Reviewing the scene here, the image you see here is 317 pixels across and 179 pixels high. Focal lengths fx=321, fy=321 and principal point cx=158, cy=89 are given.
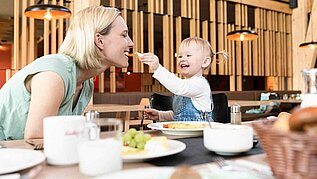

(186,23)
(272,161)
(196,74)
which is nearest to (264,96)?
(186,23)

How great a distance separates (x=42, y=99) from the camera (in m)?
1.25

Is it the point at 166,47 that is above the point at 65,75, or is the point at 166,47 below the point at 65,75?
above

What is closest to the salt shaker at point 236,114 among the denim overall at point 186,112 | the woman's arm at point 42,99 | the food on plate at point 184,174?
the denim overall at point 186,112

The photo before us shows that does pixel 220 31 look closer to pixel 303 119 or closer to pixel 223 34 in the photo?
pixel 223 34

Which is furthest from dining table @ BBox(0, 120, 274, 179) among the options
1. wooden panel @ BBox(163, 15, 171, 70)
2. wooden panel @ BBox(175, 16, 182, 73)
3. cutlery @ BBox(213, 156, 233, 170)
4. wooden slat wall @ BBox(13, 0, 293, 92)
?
wooden panel @ BBox(175, 16, 182, 73)

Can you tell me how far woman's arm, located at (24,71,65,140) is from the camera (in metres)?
1.22

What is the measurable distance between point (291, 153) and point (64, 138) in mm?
529

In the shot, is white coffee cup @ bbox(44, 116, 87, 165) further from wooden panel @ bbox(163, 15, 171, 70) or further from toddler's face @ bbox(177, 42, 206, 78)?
wooden panel @ bbox(163, 15, 171, 70)

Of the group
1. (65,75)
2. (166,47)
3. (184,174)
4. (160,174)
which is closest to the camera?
(184,174)

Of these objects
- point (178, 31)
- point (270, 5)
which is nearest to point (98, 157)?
point (178, 31)

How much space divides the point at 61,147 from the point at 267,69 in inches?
352

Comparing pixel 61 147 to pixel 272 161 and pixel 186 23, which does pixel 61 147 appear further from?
pixel 186 23

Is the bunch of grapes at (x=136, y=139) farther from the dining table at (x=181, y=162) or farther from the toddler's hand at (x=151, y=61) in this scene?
the toddler's hand at (x=151, y=61)

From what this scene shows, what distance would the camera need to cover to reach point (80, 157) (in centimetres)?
71
